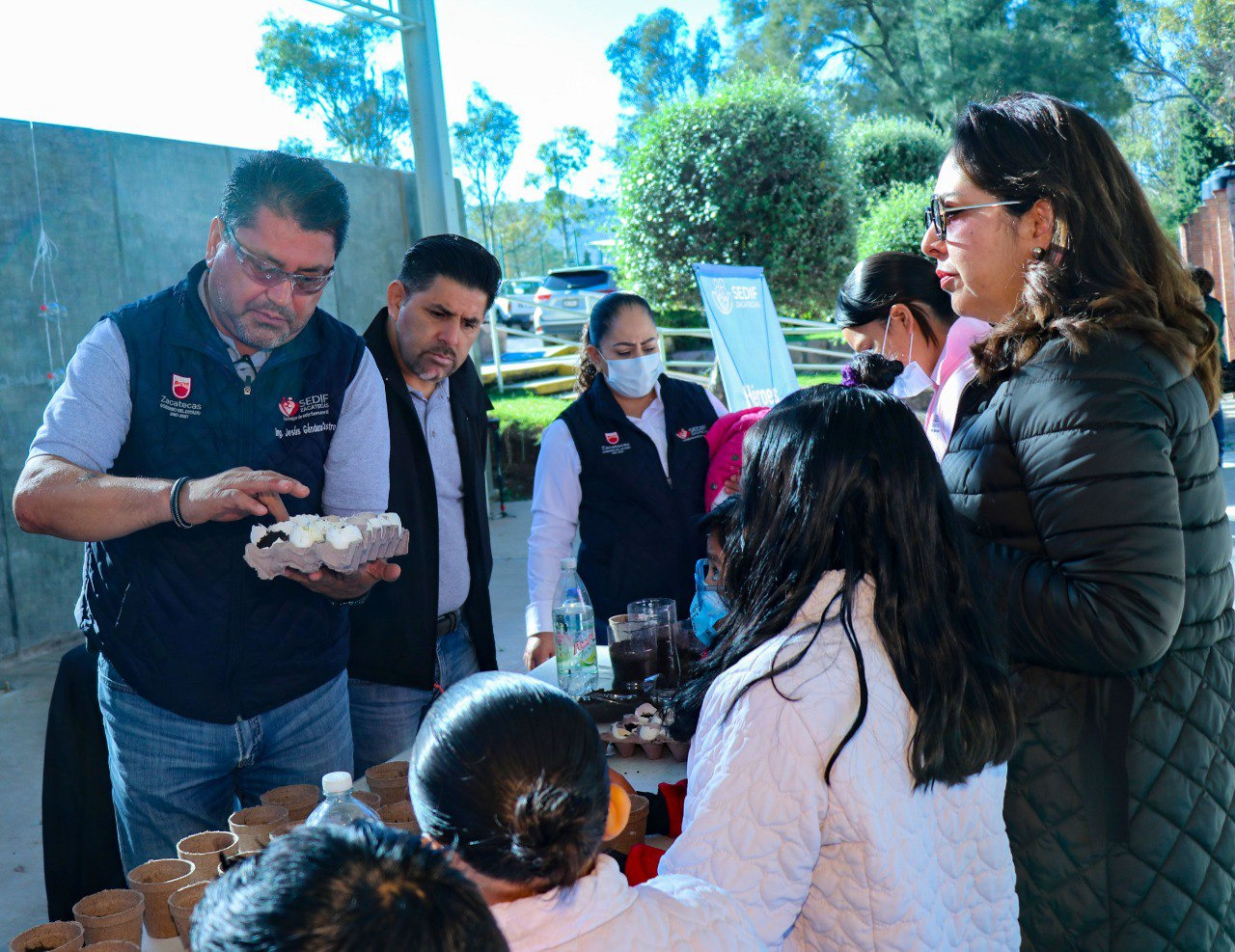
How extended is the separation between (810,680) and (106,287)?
620cm

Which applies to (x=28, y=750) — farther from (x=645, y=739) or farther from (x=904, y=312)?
(x=904, y=312)

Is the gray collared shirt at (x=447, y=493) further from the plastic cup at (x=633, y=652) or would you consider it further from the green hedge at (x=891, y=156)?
the green hedge at (x=891, y=156)

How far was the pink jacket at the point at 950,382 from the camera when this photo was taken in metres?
2.07

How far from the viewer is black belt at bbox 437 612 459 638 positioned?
2916 millimetres

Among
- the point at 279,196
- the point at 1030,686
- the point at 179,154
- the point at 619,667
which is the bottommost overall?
the point at 619,667

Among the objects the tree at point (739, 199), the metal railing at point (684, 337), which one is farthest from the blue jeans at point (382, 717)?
the tree at point (739, 199)

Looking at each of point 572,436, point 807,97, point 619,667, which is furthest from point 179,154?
point 807,97

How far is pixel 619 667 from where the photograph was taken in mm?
2570

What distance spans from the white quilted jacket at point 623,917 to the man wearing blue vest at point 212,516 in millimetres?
1155

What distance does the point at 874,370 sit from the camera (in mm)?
3105

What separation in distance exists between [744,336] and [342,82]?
13.3 metres

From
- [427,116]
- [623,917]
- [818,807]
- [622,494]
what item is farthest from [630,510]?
[427,116]

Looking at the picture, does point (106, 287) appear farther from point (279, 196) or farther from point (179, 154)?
point (279, 196)

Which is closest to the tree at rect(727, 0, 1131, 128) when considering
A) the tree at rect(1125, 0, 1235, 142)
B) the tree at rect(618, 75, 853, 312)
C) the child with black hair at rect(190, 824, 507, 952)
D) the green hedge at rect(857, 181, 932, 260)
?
the tree at rect(1125, 0, 1235, 142)
